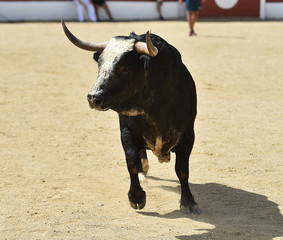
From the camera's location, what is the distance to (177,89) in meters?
4.79

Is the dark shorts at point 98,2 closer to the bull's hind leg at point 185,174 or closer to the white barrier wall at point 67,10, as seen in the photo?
the white barrier wall at point 67,10

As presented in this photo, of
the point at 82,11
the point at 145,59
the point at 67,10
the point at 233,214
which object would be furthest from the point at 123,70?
the point at 67,10

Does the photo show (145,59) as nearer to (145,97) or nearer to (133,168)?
(145,97)

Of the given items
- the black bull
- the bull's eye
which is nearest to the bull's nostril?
the black bull

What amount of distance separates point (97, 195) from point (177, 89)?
1.14 m

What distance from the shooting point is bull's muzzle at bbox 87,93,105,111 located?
4.18 metres

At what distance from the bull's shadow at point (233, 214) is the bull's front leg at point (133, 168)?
17 centimetres

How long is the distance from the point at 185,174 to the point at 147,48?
117 centimetres

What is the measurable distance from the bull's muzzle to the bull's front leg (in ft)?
2.11

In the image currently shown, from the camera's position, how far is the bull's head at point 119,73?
13.9 ft

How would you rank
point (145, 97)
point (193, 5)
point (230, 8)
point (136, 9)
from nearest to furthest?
point (145, 97) → point (193, 5) → point (136, 9) → point (230, 8)

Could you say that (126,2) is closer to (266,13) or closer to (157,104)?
(266,13)

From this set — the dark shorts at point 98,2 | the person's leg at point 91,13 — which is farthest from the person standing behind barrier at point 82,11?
the dark shorts at point 98,2

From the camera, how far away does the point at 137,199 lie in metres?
4.75
